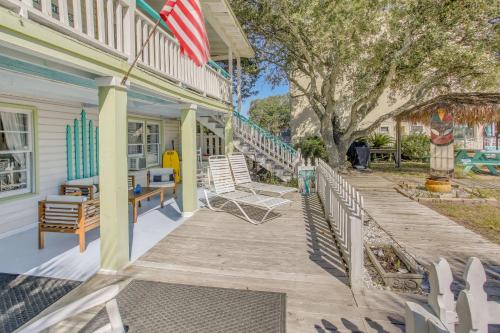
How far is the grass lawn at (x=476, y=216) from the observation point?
518 centimetres

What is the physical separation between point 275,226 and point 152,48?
3680mm

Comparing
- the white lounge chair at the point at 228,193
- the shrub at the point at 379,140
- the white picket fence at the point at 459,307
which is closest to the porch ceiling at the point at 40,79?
the white lounge chair at the point at 228,193

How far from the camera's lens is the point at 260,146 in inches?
424

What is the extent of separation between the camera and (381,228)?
17.5 ft

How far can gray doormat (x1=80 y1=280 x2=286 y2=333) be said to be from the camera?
257 centimetres

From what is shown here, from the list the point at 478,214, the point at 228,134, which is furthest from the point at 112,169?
the point at 478,214

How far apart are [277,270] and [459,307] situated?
2697 mm

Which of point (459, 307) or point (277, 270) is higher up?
point (459, 307)

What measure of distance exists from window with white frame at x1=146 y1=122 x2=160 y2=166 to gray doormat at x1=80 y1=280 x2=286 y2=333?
749cm

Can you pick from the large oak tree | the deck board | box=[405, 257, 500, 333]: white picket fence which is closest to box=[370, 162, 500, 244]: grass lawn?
the deck board

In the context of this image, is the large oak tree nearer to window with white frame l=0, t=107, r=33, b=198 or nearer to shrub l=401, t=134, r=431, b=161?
shrub l=401, t=134, r=431, b=161

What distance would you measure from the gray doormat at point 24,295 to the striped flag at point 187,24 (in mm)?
3173

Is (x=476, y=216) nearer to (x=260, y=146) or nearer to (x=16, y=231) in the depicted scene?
(x=260, y=146)

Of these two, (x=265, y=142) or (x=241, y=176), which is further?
(x=265, y=142)
